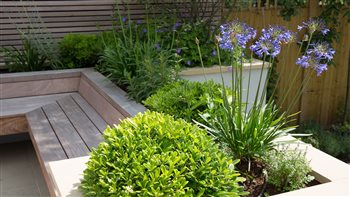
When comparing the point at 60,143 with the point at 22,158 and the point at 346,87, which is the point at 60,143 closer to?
the point at 22,158

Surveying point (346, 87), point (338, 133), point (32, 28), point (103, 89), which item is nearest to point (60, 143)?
point (103, 89)

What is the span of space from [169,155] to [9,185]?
2285 millimetres

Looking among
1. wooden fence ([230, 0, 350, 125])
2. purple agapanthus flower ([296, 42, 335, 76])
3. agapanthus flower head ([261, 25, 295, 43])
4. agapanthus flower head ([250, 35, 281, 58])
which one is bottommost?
wooden fence ([230, 0, 350, 125])

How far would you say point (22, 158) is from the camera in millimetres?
4324

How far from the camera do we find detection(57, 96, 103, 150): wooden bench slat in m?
3.24

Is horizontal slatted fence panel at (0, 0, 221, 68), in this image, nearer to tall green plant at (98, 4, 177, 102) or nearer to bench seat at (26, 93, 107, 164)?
tall green plant at (98, 4, 177, 102)

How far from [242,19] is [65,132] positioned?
9.43 ft

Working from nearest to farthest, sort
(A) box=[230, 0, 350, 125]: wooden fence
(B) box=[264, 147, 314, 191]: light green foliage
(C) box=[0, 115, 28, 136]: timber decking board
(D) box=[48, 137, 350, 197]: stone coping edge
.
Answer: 1. (D) box=[48, 137, 350, 197]: stone coping edge
2. (B) box=[264, 147, 314, 191]: light green foliage
3. (C) box=[0, 115, 28, 136]: timber decking board
4. (A) box=[230, 0, 350, 125]: wooden fence

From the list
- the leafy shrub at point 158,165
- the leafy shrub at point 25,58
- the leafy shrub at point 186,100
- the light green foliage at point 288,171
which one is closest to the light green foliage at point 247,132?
the light green foliage at point 288,171

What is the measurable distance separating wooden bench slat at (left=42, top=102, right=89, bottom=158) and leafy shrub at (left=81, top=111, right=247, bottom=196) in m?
1.03

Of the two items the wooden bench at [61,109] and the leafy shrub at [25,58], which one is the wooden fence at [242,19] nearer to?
the leafy shrub at [25,58]

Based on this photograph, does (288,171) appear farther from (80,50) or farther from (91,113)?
(80,50)

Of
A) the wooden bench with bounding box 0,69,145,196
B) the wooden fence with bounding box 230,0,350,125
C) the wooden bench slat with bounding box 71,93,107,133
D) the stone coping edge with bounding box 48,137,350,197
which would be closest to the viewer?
the stone coping edge with bounding box 48,137,350,197

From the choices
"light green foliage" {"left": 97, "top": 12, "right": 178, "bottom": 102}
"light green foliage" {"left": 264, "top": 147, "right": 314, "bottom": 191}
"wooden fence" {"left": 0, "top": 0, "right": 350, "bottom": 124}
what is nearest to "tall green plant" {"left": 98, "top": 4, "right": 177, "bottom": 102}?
"light green foliage" {"left": 97, "top": 12, "right": 178, "bottom": 102}
